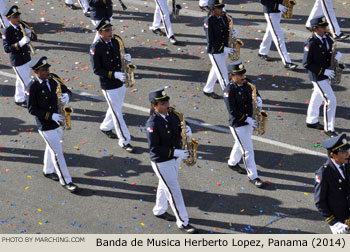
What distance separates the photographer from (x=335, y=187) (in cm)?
997

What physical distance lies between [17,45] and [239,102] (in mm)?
5508

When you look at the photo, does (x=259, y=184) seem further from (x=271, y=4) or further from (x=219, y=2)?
(x=271, y=4)

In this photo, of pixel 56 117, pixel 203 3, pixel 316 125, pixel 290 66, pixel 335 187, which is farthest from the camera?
pixel 203 3

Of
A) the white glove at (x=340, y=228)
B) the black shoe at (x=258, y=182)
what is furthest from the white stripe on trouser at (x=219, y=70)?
the white glove at (x=340, y=228)

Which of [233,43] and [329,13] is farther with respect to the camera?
[329,13]

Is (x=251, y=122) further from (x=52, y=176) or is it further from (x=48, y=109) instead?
(x=52, y=176)

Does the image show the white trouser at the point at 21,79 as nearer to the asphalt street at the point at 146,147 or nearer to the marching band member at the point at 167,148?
the asphalt street at the point at 146,147

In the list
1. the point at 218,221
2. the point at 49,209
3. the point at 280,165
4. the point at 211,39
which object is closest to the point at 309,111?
the point at 280,165

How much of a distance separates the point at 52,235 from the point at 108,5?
766 cm

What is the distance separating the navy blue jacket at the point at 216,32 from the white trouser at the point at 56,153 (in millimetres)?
4296

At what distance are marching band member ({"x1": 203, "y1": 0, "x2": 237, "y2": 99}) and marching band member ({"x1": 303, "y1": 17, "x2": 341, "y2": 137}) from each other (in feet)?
6.65

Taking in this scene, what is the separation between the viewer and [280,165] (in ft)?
43.7

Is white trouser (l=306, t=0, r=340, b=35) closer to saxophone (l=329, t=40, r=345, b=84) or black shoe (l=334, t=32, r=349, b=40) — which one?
black shoe (l=334, t=32, r=349, b=40)

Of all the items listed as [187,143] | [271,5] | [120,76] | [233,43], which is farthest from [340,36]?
[187,143]
